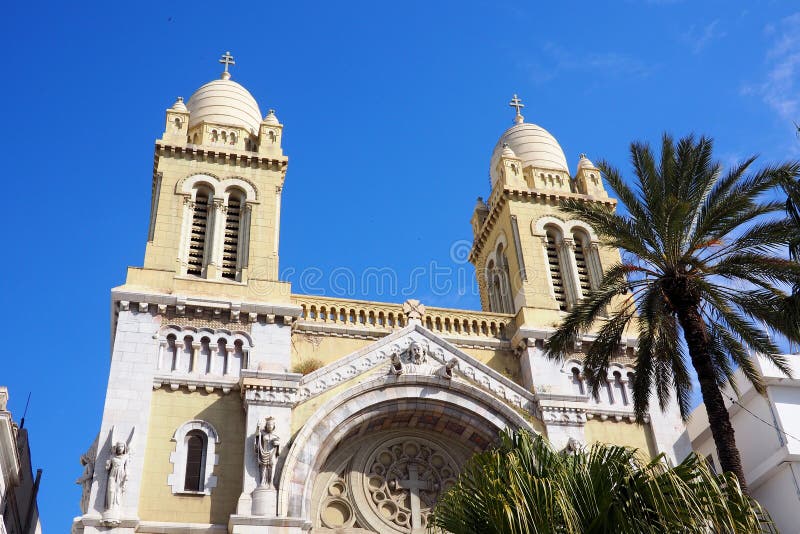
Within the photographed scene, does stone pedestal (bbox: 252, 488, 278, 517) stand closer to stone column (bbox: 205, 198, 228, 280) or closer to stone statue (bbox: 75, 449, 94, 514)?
stone statue (bbox: 75, 449, 94, 514)

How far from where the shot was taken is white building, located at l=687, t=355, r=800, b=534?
2619 cm

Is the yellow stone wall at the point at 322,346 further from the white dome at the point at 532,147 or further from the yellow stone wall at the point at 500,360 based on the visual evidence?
the white dome at the point at 532,147

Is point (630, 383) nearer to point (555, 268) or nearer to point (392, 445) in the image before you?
point (555, 268)

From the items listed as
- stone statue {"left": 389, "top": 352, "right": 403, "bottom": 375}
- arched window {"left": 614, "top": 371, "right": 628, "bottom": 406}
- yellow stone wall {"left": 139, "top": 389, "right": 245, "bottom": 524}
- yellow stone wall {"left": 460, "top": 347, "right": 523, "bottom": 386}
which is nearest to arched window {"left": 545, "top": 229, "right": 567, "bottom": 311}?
yellow stone wall {"left": 460, "top": 347, "right": 523, "bottom": 386}

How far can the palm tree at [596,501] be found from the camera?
15461 mm

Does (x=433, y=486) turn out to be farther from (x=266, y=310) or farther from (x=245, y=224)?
(x=245, y=224)

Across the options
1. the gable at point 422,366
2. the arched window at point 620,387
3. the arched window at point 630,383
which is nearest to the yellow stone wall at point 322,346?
the gable at point 422,366

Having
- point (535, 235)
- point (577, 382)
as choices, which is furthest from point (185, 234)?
point (577, 382)

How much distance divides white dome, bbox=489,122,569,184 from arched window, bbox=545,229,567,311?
3.45 metres

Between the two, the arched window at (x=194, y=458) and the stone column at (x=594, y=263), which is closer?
the arched window at (x=194, y=458)

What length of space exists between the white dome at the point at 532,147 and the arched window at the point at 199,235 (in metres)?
11.8

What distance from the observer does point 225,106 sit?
3253 cm

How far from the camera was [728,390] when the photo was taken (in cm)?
3061

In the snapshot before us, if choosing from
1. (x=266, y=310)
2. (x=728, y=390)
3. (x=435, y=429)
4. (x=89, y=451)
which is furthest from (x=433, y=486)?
(x=728, y=390)
